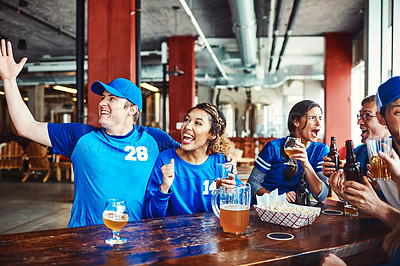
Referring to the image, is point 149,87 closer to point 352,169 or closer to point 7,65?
point 7,65

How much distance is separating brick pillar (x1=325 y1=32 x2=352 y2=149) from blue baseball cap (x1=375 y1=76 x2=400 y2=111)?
26.6 ft

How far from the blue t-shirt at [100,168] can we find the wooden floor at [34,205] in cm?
316

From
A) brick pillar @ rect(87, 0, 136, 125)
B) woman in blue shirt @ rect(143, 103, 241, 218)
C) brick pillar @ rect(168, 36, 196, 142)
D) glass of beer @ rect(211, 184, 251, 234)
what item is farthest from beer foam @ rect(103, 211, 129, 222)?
brick pillar @ rect(168, 36, 196, 142)

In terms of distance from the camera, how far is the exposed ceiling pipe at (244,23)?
6.11 meters

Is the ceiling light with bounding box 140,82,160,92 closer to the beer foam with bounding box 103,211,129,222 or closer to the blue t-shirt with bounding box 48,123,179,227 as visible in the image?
the blue t-shirt with bounding box 48,123,179,227

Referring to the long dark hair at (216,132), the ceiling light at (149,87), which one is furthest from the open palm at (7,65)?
the ceiling light at (149,87)

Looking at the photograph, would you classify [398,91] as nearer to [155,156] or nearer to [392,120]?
[392,120]

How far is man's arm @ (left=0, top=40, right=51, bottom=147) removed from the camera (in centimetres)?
192

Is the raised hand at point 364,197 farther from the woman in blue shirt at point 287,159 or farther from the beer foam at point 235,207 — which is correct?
the woman in blue shirt at point 287,159

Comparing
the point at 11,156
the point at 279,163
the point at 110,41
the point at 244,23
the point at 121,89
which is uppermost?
the point at 244,23

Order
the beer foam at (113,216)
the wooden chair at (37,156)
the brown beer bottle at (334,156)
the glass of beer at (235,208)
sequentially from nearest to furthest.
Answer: the beer foam at (113,216), the glass of beer at (235,208), the brown beer bottle at (334,156), the wooden chair at (37,156)

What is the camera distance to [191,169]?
7.00 ft

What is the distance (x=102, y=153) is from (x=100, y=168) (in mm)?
95

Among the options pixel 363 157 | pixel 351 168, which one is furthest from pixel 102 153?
pixel 363 157
